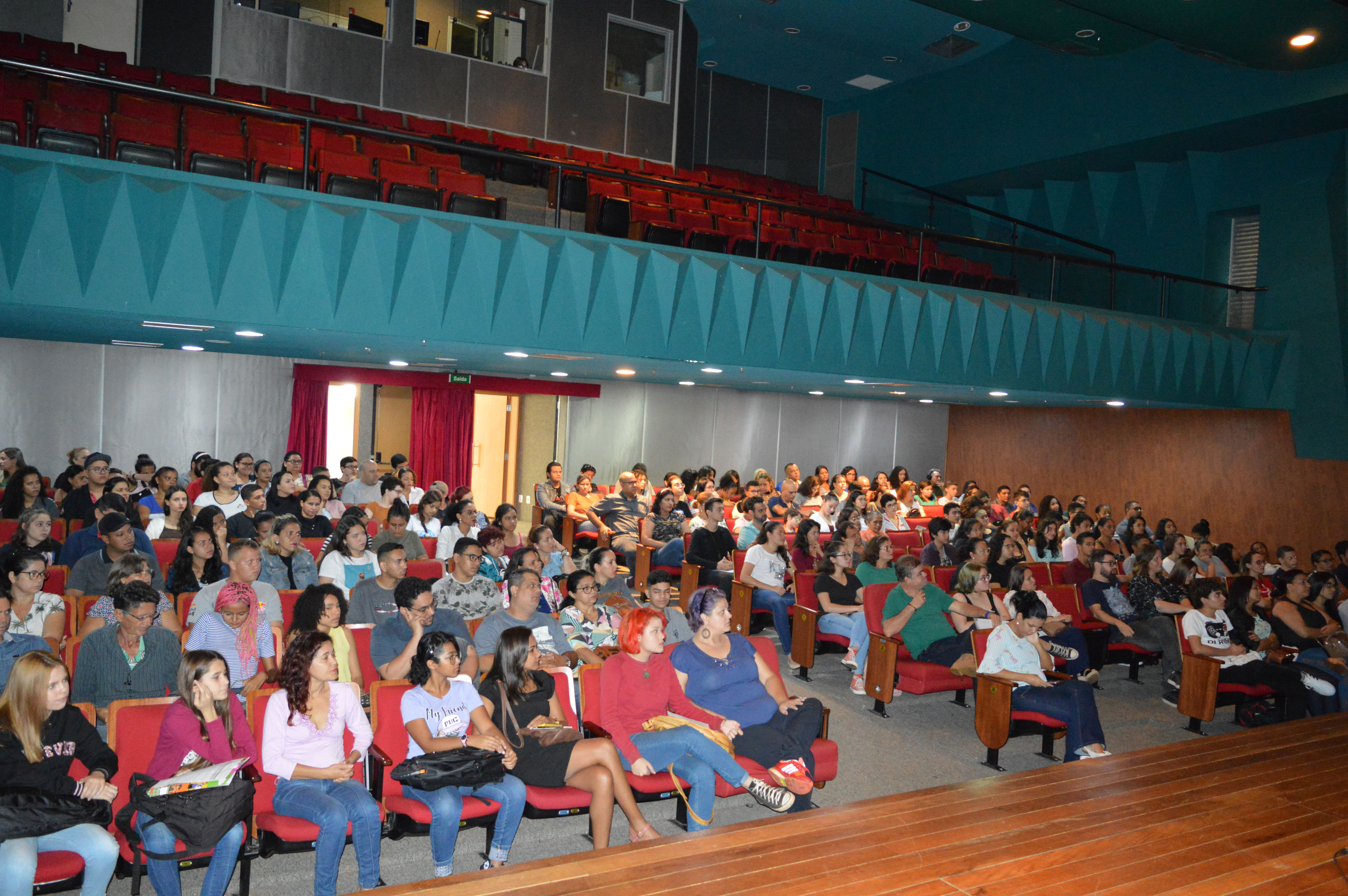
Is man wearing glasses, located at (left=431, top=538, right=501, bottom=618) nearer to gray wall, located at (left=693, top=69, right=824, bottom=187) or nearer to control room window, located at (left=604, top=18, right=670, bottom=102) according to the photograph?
control room window, located at (left=604, top=18, right=670, bottom=102)

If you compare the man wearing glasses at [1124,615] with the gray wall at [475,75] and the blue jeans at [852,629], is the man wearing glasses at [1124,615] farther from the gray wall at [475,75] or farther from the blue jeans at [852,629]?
the gray wall at [475,75]

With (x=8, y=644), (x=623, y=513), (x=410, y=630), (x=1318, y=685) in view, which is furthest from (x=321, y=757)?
(x=1318, y=685)

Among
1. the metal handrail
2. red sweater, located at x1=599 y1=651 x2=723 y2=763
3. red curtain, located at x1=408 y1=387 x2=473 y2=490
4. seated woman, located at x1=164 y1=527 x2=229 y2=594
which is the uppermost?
the metal handrail

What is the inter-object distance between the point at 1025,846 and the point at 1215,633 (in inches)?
164

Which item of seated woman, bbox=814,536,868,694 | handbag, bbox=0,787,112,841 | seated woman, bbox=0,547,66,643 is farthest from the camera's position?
seated woman, bbox=814,536,868,694

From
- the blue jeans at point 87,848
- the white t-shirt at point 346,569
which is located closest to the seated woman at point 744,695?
the white t-shirt at point 346,569

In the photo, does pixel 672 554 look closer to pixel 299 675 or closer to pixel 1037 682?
pixel 1037 682

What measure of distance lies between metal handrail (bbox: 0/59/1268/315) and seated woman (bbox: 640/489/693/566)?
2916 millimetres

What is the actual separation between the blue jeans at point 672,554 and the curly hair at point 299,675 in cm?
552

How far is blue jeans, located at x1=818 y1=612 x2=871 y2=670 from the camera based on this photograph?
704 centimetres

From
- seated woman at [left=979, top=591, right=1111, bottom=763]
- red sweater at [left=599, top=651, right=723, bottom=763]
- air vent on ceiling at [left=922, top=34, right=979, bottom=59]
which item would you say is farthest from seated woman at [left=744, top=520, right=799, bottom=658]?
air vent on ceiling at [left=922, top=34, right=979, bottom=59]

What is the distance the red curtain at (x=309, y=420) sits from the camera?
39.0 ft

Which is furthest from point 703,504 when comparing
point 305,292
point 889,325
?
point 305,292

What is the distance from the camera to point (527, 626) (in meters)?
5.21
